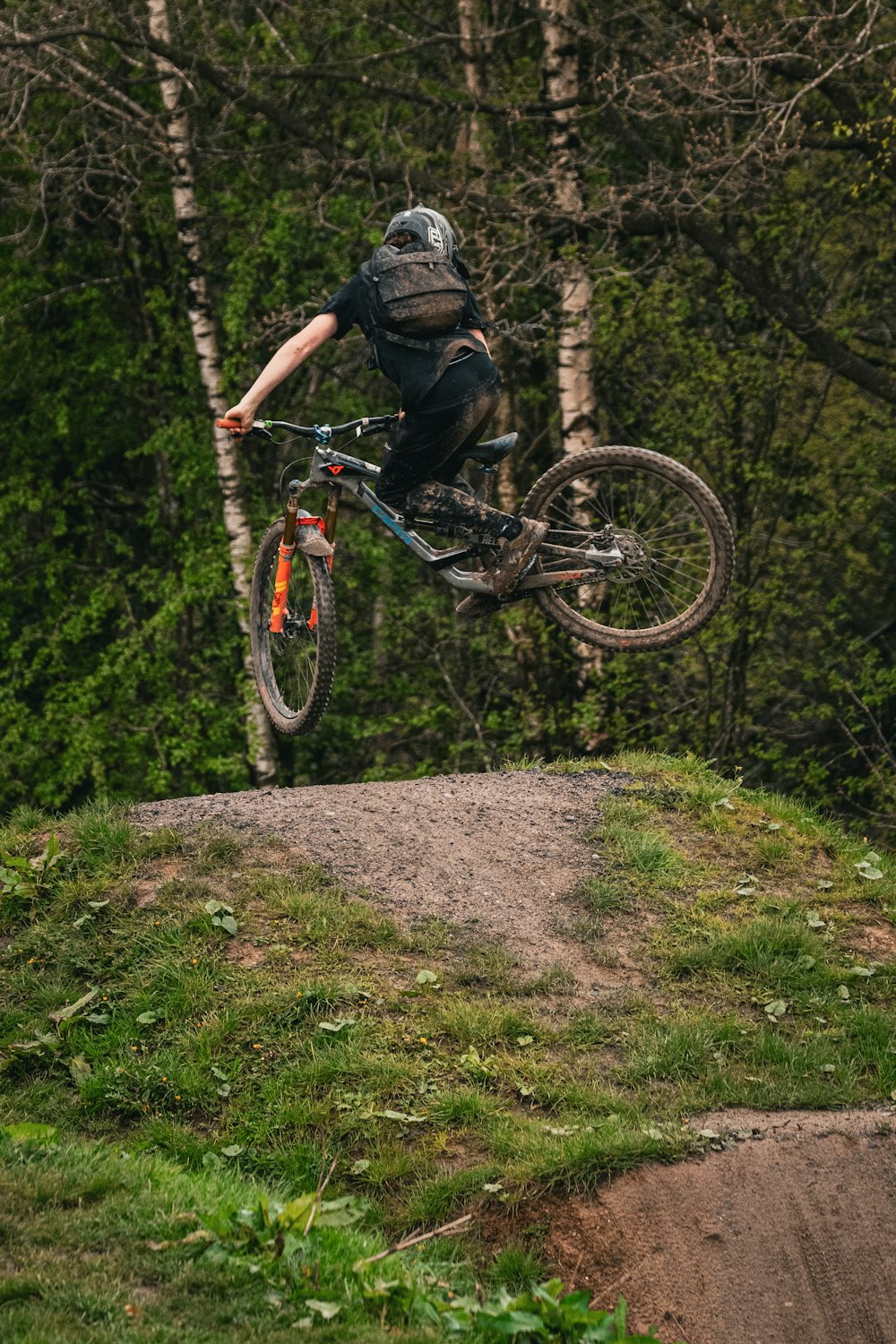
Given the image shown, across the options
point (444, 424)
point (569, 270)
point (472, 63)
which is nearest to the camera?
point (444, 424)

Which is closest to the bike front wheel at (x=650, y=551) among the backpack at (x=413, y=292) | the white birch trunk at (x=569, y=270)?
the backpack at (x=413, y=292)

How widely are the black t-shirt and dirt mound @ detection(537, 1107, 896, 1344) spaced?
11.2 feet

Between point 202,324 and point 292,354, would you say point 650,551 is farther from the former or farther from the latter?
point 202,324

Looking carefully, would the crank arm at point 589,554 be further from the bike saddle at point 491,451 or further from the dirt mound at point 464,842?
the dirt mound at point 464,842

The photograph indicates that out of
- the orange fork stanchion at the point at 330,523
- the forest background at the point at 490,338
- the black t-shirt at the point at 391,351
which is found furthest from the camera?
the forest background at the point at 490,338

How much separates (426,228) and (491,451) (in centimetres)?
104

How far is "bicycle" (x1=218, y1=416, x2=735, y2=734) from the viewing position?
6988 mm

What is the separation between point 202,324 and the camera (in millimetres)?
15086

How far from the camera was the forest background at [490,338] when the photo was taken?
13398 mm

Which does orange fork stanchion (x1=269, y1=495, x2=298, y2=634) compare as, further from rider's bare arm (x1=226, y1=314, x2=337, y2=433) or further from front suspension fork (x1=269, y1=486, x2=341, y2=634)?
rider's bare arm (x1=226, y1=314, x2=337, y2=433)

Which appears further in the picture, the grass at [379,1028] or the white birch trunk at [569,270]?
the white birch trunk at [569,270]

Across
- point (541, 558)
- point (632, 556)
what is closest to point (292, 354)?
point (541, 558)

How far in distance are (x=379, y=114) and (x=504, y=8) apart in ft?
5.78

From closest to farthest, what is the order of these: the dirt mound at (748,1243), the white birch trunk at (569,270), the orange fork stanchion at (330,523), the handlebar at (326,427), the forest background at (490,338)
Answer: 1. the dirt mound at (748,1243)
2. the handlebar at (326,427)
3. the orange fork stanchion at (330,523)
4. the white birch trunk at (569,270)
5. the forest background at (490,338)
